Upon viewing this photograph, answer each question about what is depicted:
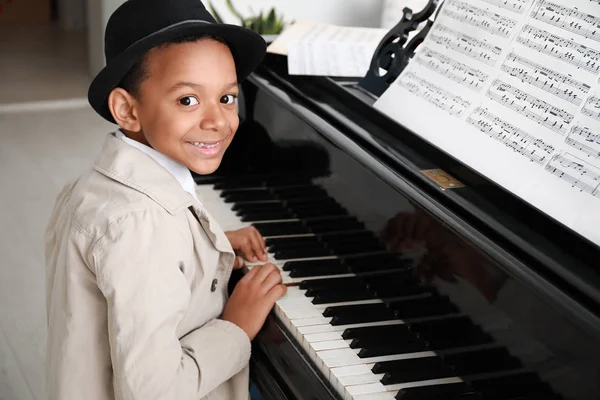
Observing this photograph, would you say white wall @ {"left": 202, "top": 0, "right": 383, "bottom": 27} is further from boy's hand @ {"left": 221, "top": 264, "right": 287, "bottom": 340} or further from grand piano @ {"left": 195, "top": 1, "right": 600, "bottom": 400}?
boy's hand @ {"left": 221, "top": 264, "right": 287, "bottom": 340}

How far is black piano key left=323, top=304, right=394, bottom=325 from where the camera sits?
150 cm

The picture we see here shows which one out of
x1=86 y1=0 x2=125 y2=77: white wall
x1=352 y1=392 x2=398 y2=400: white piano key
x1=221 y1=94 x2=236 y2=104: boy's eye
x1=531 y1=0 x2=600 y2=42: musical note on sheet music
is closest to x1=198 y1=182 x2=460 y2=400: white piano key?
x1=352 y1=392 x2=398 y2=400: white piano key

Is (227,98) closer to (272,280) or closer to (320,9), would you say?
(272,280)

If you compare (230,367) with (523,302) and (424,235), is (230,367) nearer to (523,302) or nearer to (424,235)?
(424,235)

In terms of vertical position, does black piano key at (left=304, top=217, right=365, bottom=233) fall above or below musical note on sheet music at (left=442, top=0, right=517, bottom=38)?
below

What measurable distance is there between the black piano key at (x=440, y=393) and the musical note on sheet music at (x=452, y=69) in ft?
2.09

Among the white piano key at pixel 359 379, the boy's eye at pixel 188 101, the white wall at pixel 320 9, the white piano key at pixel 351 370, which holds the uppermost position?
the boy's eye at pixel 188 101

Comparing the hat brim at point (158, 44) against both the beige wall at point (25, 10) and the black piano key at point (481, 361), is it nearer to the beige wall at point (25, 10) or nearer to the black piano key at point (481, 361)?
the black piano key at point (481, 361)

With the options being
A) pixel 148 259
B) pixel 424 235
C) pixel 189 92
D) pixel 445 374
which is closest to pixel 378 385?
pixel 445 374

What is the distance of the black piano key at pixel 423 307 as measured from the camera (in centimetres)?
138

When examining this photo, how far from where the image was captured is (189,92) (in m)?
1.41

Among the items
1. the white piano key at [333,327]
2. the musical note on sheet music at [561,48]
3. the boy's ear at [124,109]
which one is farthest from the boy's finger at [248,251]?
the musical note on sheet music at [561,48]

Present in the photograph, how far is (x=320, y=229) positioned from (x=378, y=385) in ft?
1.90

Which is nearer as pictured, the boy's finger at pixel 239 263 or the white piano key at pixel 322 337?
the white piano key at pixel 322 337
